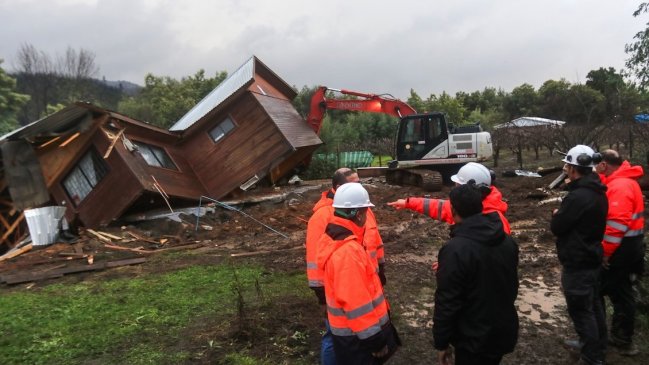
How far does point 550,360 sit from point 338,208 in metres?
3.04

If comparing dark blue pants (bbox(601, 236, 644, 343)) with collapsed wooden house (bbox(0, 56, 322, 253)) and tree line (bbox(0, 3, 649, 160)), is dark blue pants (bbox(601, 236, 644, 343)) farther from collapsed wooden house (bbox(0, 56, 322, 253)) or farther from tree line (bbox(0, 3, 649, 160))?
tree line (bbox(0, 3, 649, 160))

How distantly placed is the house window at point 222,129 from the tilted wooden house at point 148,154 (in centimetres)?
4

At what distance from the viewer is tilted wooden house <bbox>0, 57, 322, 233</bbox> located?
12.8 metres

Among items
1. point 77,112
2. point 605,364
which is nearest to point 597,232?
point 605,364

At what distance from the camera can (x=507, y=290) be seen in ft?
9.55

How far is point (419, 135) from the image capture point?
18.4 m

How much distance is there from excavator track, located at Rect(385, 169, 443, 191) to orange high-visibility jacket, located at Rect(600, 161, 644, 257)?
1229cm

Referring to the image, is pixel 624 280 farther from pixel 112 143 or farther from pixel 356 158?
pixel 356 158

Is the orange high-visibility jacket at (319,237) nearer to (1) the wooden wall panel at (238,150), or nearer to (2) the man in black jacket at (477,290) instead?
(2) the man in black jacket at (477,290)

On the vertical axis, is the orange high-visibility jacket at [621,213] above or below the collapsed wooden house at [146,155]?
below

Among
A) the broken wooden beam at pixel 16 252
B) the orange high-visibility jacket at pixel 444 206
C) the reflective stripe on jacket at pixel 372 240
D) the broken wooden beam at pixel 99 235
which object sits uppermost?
the orange high-visibility jacket at pixel 444 206

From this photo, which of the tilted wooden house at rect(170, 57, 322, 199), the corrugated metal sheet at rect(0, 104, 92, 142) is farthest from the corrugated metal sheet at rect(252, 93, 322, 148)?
the corrugated metal sheet at rect(0, 104, 92, 142)

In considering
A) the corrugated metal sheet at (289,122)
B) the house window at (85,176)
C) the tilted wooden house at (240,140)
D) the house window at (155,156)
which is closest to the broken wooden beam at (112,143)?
the house window at (85,176)

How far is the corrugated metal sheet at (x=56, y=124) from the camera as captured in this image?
11.7m
